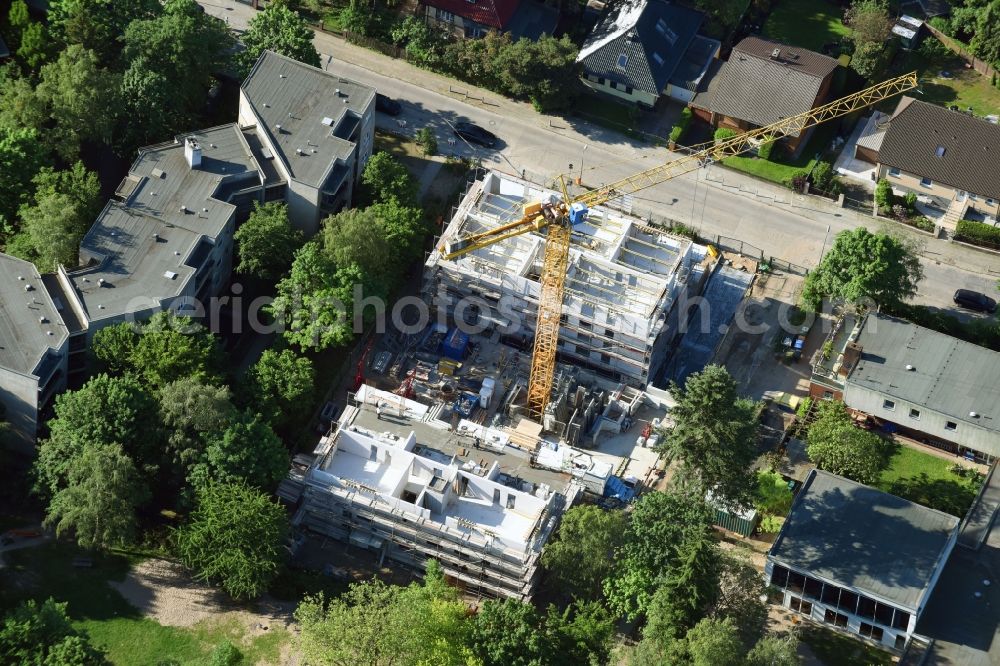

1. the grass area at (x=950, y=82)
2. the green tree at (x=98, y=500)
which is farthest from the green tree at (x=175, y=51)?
the grass area at (x=950, y=82)

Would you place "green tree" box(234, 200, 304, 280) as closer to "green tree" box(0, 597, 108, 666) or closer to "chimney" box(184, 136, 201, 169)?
"chimney" box(184, 136, 201, 169)

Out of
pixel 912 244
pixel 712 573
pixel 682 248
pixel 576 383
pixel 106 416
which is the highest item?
pixel 912 244

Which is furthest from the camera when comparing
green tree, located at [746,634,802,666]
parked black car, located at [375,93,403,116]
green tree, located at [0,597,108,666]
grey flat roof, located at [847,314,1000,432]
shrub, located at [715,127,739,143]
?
parked black car, located at [375,93,403,116]

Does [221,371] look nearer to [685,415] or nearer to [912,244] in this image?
[685,415]

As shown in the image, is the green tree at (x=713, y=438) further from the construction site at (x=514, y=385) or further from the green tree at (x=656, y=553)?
the construction site at (x=514, y=385)

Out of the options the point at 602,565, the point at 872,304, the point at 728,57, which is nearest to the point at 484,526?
the point at 602,565

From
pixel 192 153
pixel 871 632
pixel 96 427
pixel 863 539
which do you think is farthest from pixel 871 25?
pixel 96 427

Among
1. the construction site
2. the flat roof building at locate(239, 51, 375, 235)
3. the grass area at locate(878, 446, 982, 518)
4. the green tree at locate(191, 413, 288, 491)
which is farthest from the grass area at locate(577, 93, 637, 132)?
the green tree at locate(191, 413, 288, 491)

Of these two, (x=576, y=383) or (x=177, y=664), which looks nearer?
(x=177, y=664)
